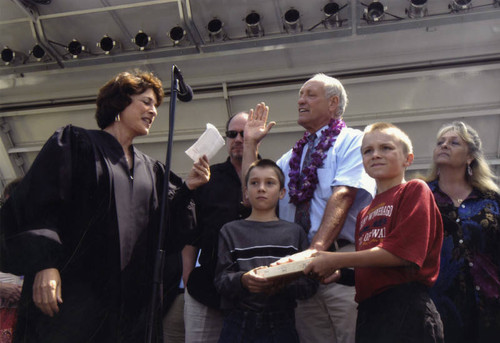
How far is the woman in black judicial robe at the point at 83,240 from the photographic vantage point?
65.8 inches

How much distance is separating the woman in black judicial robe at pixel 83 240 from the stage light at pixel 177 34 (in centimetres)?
209

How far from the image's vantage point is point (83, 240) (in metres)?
1.79

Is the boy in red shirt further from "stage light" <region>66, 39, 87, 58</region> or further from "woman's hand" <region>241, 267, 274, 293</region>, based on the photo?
"stage light" <region>66, 39, 87, 58</region>

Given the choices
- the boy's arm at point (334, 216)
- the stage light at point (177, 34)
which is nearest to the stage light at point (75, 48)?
the stage light at point (177, 34)

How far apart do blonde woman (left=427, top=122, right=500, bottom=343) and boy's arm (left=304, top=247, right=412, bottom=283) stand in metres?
0.83

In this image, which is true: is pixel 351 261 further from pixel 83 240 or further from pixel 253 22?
pixel 253 22

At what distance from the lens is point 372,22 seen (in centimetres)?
369

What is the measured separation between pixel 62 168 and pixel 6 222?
26 cm

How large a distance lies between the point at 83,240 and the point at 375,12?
2810mm

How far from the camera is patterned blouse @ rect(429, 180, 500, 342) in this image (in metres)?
2.26

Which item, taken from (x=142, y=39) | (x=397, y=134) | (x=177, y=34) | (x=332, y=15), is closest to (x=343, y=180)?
(x=397, y=134)

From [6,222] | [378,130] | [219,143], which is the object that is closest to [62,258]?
[6,222]

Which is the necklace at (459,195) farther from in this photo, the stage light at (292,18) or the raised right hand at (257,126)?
the stage light at (292,18)

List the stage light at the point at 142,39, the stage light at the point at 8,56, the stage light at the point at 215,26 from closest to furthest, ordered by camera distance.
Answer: the stage light at the point at 215,26 < the stage light at the point at 142,39 < the stage light at the point at 8,56
